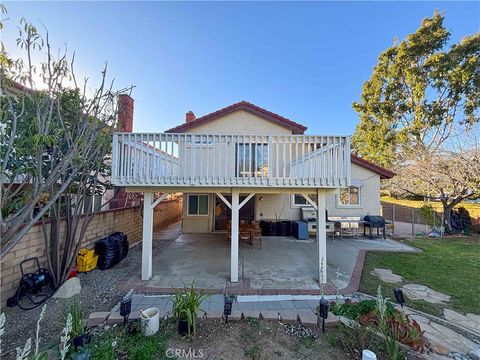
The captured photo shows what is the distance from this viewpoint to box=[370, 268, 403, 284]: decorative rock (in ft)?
18.5

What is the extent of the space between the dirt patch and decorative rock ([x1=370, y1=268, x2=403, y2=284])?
11.5ft

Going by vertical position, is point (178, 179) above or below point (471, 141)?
below

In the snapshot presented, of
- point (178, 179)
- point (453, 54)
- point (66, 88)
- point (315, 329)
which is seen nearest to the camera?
point (315, 329)

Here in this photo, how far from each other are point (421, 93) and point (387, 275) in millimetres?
17203

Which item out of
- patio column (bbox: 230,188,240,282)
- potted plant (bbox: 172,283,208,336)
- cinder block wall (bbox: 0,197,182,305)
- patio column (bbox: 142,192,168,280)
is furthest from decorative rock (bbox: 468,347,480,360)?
cinder block wall (bbox: 0,197,182,305)

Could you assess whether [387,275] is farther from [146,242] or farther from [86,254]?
[86,254]

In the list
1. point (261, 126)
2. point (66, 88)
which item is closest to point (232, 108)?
point (261, 126)

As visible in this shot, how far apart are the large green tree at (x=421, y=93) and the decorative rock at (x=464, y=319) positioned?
13129mm

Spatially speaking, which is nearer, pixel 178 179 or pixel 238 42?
pixel 178 179

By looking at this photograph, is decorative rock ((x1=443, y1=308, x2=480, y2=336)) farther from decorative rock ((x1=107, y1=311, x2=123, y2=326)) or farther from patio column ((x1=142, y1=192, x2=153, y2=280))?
patio column ((x1=142, y1=192, x2=153, y2=280))

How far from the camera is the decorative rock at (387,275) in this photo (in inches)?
222

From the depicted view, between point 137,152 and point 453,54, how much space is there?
21.9 metres

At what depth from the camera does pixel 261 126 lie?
1071 cm

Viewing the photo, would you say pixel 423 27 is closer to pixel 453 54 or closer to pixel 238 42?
pixel 453 54
